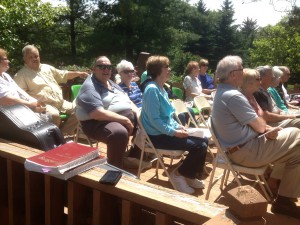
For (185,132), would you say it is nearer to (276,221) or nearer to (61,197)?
(276,221)

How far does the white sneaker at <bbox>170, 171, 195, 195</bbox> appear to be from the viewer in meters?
3.47

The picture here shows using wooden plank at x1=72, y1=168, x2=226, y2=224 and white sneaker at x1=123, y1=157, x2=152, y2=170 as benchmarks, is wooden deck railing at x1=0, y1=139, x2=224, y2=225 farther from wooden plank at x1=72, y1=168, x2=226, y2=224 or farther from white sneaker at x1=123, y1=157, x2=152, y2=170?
white sneaker at x1=123, y1=157, x2=152, y2=170

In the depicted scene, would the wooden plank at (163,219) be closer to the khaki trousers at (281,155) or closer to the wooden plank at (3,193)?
the wooden plank at (3,193)

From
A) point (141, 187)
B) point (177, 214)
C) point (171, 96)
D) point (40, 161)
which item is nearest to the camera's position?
point (177, 214)

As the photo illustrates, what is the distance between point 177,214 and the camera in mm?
1378

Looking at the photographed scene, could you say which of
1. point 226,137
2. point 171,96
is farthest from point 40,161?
point 171,96

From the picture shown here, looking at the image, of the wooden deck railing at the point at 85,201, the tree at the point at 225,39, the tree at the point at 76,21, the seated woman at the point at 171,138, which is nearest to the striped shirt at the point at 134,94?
the seated woman at the point at 171,138

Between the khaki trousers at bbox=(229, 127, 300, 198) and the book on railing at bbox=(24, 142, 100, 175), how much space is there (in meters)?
1.55

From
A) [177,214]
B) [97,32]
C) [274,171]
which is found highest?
[97,32]

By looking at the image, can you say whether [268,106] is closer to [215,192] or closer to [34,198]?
[215,192]

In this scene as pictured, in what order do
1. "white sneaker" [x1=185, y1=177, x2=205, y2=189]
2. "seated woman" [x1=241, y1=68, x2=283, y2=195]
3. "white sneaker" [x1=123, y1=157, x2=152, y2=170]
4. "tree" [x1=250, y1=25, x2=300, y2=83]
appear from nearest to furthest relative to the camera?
"seated woman" [x1=241, y1=68, x2=283, y2=195] < "white sneaker" [x1=185, y1=177, x2=205, y2=189] < "white sneaker" [x1=123, y1=157, x2=152, y2=170] < "tree" [x1=250, y1=25, x2=300, y2=83]

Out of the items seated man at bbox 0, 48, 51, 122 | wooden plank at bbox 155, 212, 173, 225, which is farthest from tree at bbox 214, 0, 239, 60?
wooden plank at bbox 155, 212, 173, 225

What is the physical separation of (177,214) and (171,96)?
4441 millimetres

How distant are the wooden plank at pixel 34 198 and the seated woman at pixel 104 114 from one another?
1480mm
